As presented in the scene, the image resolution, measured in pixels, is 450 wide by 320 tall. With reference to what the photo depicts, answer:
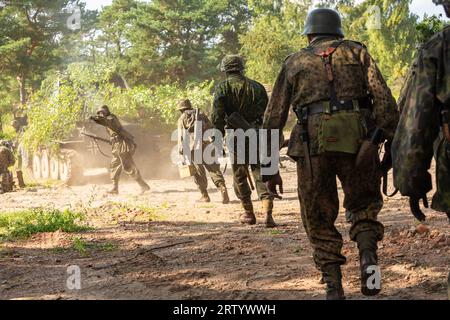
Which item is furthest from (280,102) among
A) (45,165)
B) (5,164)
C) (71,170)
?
(45,165)

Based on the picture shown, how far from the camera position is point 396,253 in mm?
5543

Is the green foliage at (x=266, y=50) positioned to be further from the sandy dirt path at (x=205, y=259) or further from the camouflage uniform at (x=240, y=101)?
the camouflage uniform at (x=240, y=101)

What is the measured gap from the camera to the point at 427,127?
2.80m

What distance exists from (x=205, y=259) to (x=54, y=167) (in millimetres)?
12658

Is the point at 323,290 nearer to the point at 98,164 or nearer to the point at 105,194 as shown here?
the point at 105,194

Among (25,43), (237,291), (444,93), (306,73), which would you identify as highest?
(25,43)

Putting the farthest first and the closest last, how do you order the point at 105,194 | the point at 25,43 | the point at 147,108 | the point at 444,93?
the point at 25,43
the point at 147,108
the point at 105,194
the point at 444,93

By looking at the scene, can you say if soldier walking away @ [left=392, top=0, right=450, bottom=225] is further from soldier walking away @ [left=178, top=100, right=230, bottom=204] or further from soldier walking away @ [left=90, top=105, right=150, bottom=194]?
soldier walking away @ [left=90, top=105, right=150, bottom=194]

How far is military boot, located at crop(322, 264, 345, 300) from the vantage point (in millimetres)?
4012

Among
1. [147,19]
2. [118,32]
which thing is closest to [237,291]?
[147,19]

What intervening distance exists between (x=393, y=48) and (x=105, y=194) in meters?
30.3

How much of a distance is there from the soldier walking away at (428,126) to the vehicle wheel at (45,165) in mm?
16318

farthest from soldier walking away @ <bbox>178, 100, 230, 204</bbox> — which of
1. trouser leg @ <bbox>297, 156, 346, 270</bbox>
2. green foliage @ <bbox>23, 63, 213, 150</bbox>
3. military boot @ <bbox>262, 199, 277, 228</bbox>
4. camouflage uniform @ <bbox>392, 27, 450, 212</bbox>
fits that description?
camouflage uniform @ <bbox>392, 27, 450, 212</bbox>

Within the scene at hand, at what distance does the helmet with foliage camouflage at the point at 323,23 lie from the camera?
4293 mm
